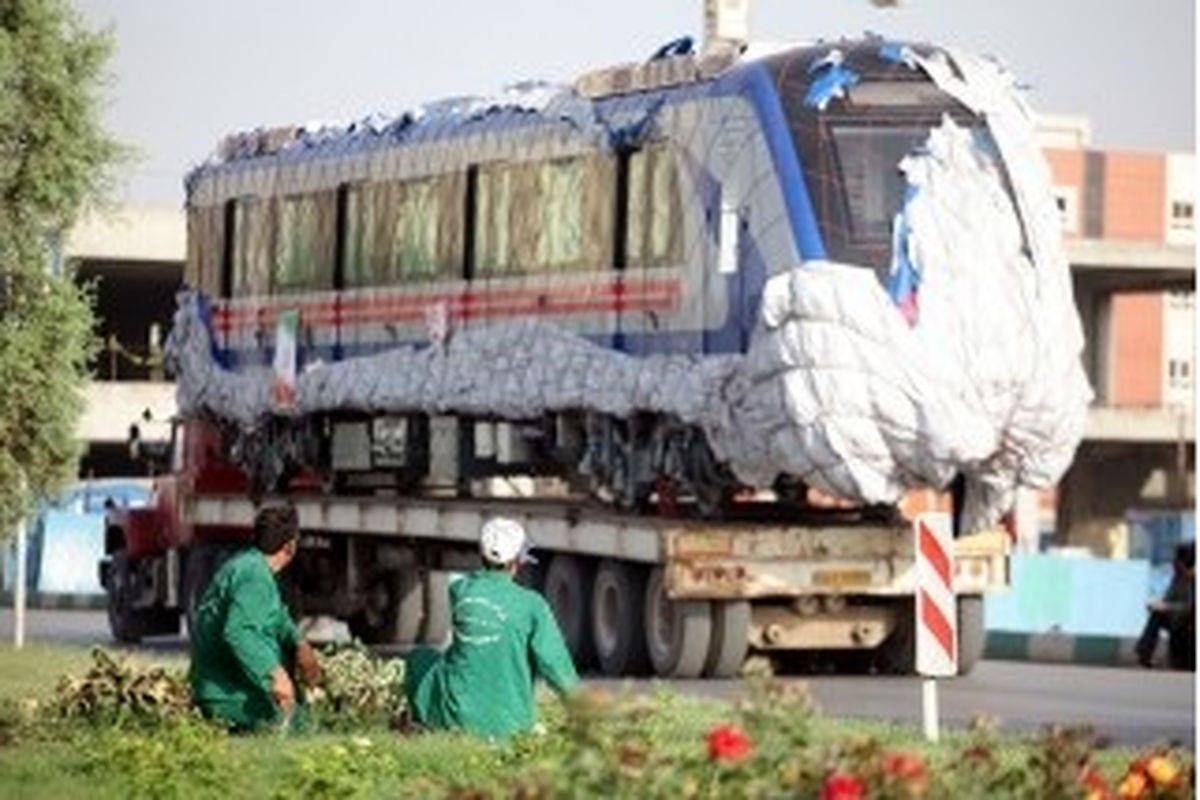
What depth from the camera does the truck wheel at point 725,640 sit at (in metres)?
33.4

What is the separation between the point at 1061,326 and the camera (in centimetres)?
3281

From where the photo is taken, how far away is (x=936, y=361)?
3212 cm

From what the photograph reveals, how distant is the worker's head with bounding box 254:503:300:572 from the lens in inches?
832

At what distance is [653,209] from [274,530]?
13.6m

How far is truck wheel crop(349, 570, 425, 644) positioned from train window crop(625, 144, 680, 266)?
745cm

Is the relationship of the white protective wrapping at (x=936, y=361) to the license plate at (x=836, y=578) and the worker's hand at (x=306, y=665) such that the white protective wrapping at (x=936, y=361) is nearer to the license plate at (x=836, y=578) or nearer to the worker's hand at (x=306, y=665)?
the license plate at (x=836, y=578)

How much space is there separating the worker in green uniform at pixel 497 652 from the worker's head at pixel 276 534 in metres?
1.17

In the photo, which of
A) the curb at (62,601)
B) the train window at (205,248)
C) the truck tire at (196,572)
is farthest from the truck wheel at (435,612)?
the curb at (62,601)

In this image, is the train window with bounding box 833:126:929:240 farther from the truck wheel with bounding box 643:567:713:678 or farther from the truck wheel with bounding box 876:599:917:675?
the truck wheel with bounding box 876:599:917:675

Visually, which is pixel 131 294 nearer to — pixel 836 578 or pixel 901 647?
pixel 901 647

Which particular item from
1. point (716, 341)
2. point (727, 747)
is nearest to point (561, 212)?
point (716, 341)

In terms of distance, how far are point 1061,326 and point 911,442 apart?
149cm

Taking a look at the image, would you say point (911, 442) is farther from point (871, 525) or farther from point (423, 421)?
point (423, 421)


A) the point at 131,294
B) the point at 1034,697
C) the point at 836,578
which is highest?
the point at 131,294
